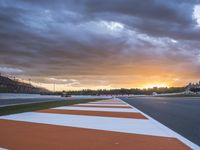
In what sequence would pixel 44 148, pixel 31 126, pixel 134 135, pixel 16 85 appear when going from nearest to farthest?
pixel 44 148, pixel 134 135, pixel 31 126, pixel 16 85

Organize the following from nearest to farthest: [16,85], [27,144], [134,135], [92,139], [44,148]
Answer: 1. [44,148]
2. [27,144]
3. [92,139]
4. [134,135]
5. [16,85]

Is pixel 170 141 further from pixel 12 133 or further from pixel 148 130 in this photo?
pixel 12 133

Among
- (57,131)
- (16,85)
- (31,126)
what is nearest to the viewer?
(57,131)

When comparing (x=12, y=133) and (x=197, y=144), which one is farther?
(x=12, y=133)

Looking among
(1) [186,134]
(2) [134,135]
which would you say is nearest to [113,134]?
(2) [134,135]

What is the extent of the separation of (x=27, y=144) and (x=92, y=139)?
1684mm

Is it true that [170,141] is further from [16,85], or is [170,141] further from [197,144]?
[16,85]

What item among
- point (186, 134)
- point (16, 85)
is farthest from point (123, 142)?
point (16, 85)

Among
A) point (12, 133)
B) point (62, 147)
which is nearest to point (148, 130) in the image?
point (62, 147)

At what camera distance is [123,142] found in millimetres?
8188

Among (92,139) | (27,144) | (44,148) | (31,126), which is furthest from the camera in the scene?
(31,126)

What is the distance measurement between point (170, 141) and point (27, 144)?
354 cm

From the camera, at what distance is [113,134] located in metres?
9.44

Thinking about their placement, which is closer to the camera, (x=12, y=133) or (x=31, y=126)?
(x=12, y=133)
